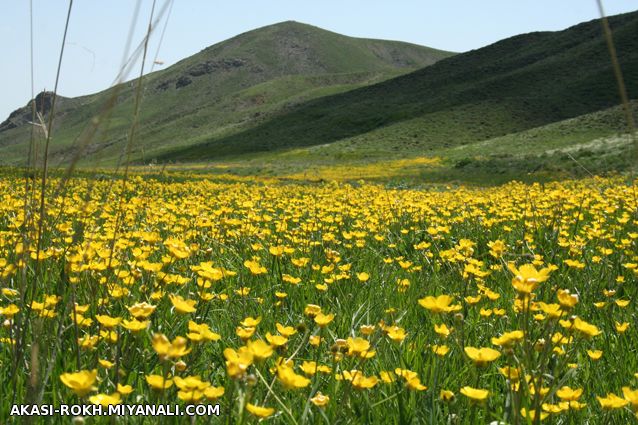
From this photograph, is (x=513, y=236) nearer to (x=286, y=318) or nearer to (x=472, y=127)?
(x=286, y=318)

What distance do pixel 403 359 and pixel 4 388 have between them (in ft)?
4.57

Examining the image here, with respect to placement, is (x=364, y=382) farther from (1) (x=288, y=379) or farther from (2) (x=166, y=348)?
(2) (x=166, y=348)

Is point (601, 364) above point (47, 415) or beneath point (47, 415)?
beneath

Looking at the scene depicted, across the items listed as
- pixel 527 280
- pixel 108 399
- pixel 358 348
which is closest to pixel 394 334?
pixel 358 348

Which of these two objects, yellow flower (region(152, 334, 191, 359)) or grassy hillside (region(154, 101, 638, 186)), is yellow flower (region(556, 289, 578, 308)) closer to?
grassy hillside (region(154, 101, 638, 186))

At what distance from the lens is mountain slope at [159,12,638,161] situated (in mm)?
61031

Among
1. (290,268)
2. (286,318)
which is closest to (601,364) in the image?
(286,318)

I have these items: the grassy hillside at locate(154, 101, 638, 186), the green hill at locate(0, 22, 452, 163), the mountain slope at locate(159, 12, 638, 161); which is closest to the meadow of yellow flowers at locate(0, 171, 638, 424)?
the grassy hillside at locate(154, 101, 638, 186)

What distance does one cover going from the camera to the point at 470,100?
235 ft

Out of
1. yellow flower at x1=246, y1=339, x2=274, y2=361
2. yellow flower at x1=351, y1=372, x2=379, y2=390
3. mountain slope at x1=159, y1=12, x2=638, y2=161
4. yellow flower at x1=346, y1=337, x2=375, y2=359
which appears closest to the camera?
yellow flower at x1=246, y1=339, x2=274, y2=361

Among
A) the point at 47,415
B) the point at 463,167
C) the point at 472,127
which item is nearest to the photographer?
the point at 47,415

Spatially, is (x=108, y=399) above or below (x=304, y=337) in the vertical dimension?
above

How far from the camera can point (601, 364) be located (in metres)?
2.32

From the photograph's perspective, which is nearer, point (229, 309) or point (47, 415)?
point (47, 415)
